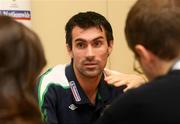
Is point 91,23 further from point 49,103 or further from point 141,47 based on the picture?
point 141,47

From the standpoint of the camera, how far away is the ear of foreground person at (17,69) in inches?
38.4

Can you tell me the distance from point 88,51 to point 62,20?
0.93 meters

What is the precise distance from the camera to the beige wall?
2.85m

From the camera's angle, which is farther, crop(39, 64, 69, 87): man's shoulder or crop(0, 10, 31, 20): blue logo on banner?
crop(0, 10, 31, 20): blue logo on banner

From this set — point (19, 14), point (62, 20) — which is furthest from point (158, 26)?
point (62, 20)

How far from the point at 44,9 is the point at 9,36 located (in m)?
1.93

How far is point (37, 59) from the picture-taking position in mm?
1020

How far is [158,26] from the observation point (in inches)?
45.3

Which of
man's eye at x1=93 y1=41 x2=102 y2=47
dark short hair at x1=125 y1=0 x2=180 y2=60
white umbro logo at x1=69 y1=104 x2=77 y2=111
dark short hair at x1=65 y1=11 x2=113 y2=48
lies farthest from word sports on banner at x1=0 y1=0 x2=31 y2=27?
dark short hair at x1=125 y1=0 x2=180 y2=60

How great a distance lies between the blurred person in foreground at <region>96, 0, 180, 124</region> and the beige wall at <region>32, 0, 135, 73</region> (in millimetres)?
1698

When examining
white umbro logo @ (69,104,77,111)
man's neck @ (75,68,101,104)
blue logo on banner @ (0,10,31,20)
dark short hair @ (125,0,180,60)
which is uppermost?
blue logo on banner @ (0,10,31,20)

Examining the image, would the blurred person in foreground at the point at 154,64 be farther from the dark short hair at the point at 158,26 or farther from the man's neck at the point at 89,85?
the man's neck at the point at 89,85

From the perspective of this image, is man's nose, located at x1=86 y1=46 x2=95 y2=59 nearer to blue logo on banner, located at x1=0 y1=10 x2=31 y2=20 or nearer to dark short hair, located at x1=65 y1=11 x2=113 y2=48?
dark short hair, located at x1=65 y1=11 x2=113 y2=48

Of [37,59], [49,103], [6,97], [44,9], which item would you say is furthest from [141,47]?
[44,9]
